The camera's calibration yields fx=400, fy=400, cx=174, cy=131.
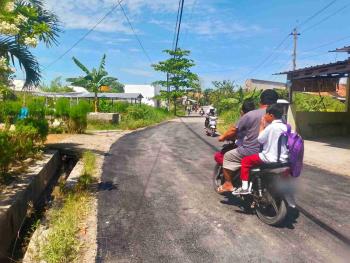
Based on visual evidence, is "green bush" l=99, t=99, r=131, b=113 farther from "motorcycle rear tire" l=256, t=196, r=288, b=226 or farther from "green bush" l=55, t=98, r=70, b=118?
"motorcycle rear tire" l=256, t=196, r=288, b=226

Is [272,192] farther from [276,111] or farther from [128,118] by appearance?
[128,118]

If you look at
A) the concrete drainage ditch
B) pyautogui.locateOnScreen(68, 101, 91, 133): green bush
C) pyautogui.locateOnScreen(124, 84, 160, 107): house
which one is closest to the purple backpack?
Answer: the concrete drainage ditch

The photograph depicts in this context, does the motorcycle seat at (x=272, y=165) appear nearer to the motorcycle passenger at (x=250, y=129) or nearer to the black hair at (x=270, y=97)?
the motorcycle passenger at (x=250, y=129)

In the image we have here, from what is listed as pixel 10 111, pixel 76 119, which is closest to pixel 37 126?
pixel 76 119

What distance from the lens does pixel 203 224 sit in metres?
6.00

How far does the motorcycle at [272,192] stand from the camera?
574cm

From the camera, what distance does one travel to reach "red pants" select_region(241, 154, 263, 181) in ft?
20.1

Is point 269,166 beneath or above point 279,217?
above

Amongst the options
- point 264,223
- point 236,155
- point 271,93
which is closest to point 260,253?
point 264,223

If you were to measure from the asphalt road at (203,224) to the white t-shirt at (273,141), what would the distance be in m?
1.03

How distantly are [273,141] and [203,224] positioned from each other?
1.61 m

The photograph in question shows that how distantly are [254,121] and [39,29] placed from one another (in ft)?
12.6

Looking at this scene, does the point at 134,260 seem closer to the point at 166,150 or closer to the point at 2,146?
the point at 2,146

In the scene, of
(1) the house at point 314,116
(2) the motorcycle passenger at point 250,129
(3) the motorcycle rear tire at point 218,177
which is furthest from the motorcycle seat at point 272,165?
(1) the house at point 314,116
